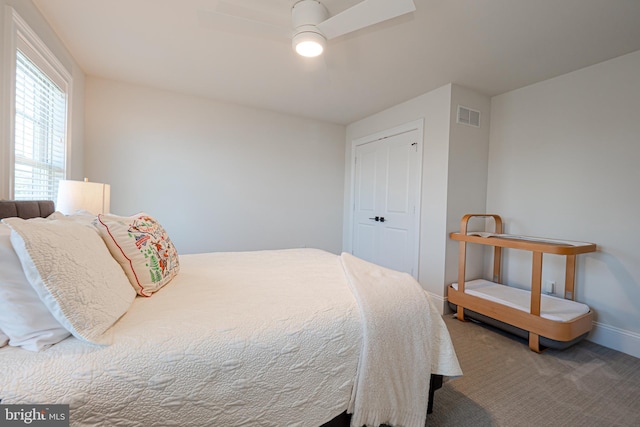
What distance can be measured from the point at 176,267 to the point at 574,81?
369 cm

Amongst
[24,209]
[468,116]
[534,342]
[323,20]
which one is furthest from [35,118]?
[534,342]

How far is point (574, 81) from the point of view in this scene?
259 centimetres

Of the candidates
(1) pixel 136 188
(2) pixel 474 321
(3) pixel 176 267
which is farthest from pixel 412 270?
(1) pixel 136 188

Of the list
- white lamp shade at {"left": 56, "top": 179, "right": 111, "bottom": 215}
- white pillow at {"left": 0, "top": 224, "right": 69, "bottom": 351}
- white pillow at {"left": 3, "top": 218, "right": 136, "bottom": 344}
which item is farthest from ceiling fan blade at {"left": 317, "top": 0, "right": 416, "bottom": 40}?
white lamp shade at {"left": 56, "top": 179, "right": 111, "bottom": 215}

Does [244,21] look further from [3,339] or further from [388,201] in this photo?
[388,201]

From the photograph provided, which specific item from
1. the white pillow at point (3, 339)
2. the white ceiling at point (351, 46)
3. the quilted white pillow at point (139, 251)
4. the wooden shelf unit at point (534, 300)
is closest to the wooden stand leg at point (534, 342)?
the wooden shelf unit at point (534, 300)

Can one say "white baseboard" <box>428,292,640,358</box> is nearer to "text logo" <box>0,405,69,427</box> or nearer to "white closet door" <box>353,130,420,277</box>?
"white closet door" <box>353,130,420,277</box>

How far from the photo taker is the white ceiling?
6.02ft

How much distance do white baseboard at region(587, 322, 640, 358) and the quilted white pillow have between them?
11.1 feet

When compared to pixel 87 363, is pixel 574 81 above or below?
above

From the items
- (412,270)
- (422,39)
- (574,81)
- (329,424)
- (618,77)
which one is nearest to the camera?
(329,424)

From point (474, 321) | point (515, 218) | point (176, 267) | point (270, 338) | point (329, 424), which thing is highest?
point (515, 218)

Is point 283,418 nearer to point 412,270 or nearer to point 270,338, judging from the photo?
point 270,338

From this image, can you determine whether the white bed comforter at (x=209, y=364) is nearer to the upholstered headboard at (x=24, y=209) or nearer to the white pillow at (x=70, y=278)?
the white pillow at (x=70, y=278)
